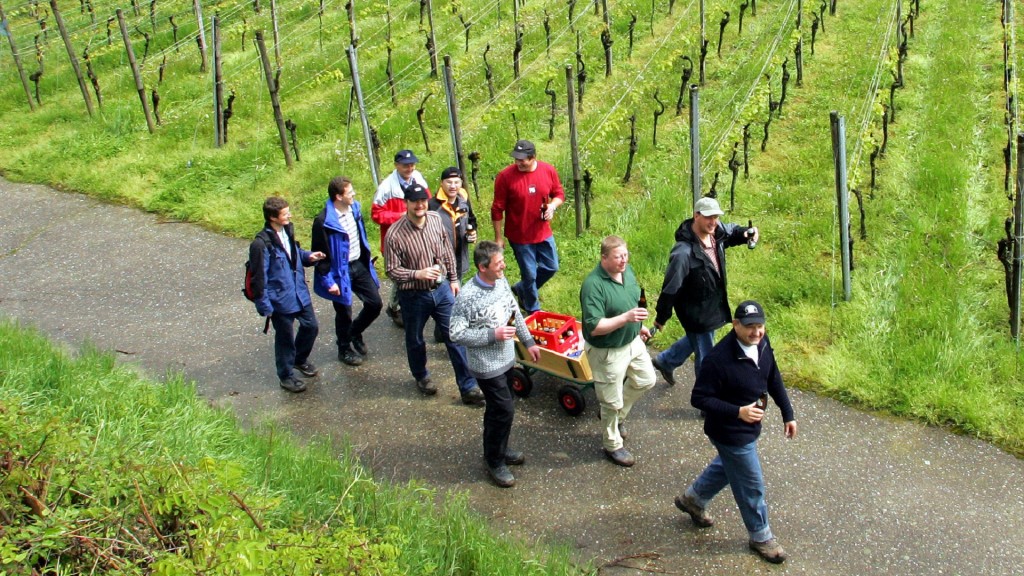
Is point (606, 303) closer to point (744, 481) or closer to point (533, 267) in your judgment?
point (744, 481)

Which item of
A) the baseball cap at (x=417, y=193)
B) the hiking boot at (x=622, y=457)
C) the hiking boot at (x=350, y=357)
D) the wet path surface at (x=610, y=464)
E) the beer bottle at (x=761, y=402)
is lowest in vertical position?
the wet path surface at (x=610, y=464)

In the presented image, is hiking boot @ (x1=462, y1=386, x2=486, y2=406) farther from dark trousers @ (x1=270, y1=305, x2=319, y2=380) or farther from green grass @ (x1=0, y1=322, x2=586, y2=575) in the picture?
dark trousers @ (x1=270, y1=305, x2=319, y2=380)

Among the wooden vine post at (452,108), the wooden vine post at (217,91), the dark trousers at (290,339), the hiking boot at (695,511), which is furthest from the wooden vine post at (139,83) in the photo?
the hiking boot at (695,511)

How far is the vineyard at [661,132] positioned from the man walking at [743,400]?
1.87m

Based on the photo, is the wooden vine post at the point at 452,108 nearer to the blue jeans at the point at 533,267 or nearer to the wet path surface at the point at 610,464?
the blue jeans at the point at 533,267

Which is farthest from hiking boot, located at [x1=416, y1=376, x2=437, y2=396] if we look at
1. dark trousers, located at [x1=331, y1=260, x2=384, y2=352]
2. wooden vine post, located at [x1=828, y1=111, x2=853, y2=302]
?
wooden vine post, located at [x1=828, y1=111, x2=853, y2=302]

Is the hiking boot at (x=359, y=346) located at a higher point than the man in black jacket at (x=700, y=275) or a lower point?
lower

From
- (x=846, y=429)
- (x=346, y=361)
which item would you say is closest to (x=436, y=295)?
Answer: (x=346, y=361)

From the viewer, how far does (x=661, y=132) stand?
33.4 feet

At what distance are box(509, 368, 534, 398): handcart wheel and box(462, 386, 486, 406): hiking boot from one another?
0.24 meters

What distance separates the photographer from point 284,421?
641cm

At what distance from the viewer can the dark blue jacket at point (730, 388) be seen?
14.7 feet

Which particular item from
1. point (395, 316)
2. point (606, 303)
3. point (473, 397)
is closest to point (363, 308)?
point (395, 316)

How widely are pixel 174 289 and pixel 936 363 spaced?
22.7ft
